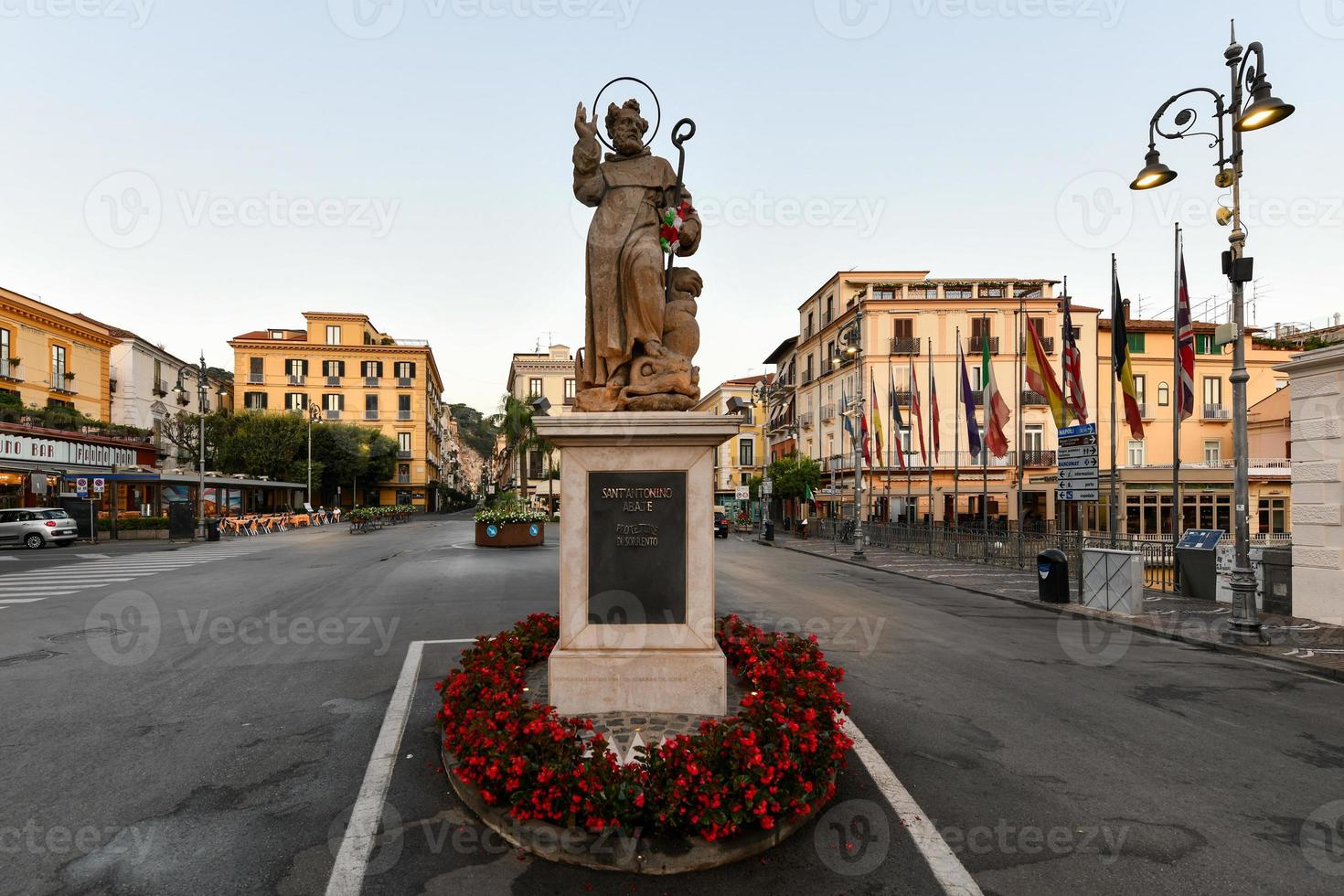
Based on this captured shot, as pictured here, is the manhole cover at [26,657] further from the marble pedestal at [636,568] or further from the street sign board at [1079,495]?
the street sign board at [1079,495]

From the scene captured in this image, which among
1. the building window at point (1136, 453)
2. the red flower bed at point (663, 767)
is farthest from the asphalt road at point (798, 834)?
the building window at point (1136, 453)

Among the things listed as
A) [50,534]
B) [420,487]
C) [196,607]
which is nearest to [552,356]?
[420,487]

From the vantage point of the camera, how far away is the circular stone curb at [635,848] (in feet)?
12.0

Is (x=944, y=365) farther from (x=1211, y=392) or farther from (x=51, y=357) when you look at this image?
(x=51, y=357)

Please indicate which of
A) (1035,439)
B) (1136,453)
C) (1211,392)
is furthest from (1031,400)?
(1211,392)

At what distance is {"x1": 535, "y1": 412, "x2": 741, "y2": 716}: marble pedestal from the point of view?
5.14 m

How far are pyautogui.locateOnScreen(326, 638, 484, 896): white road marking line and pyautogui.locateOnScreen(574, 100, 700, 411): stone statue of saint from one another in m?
Result: 3.19

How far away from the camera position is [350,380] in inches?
2788

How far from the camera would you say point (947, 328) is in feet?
143

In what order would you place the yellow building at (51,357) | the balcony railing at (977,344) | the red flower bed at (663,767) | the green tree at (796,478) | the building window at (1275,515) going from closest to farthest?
the red flower bed at (663,767) < the building window at (1275,515) < the yellow building at (51,357) < the balcony railing at (977,344) < the green tree at (796,478)

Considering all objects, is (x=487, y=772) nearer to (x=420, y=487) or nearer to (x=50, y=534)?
(x=50, y=534)

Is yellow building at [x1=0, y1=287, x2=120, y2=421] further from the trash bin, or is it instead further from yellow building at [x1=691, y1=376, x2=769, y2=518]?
yellow building at [x1=691, y1=376, x2=769, y2=518]

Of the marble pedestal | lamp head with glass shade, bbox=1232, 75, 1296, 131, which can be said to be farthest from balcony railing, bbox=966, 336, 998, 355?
the marble pedestal

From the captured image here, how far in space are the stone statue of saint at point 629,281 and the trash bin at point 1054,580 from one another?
11050mm
